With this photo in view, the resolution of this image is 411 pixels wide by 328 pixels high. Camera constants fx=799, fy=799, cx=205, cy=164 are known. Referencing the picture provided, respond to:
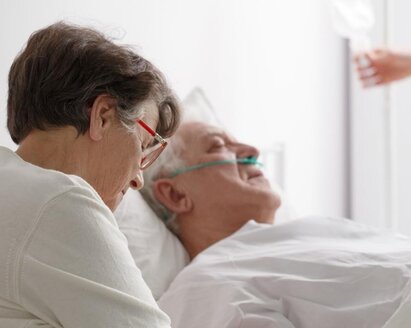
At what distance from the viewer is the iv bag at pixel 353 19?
11.4 feet

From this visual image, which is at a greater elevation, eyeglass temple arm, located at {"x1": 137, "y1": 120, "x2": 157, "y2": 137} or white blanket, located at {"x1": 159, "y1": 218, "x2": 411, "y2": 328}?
eyeglass temple arm, located at {"x1": 137, "y1": 120, "x2": 157, "y2": 137}

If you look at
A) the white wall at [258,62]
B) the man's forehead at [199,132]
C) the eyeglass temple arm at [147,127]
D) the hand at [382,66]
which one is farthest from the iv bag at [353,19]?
the eyeglass temple arm at [147,127]

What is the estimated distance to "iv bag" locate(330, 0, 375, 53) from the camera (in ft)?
11.4

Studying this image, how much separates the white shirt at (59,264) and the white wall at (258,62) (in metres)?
1.00

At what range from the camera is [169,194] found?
8.20ft

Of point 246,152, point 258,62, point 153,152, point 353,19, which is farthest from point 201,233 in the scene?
point 353,19

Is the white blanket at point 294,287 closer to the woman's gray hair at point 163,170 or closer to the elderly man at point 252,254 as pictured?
the elderly man at point 252,254

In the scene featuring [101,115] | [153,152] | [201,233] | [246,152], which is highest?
[101,115]

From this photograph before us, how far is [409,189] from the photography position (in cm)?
409

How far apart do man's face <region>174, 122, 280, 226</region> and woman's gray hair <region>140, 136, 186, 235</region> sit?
0.07 ft

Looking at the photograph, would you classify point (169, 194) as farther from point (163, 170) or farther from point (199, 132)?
point (199, 132)

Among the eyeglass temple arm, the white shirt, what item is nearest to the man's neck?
the eyeglass temple arm

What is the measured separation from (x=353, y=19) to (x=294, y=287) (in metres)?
1.95

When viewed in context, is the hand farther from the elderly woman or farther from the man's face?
the elderly woman
